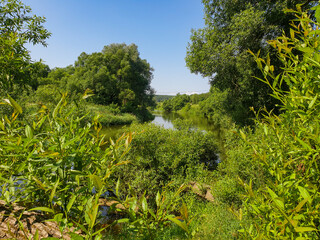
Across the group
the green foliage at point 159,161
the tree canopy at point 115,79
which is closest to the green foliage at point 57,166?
the green foliage at point 159,161

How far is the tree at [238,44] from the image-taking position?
7.29m

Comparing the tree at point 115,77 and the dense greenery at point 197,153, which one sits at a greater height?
the tree at point 115,77

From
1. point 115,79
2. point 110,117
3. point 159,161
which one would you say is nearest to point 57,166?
point 159,161

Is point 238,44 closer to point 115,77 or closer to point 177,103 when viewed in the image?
point 115,77

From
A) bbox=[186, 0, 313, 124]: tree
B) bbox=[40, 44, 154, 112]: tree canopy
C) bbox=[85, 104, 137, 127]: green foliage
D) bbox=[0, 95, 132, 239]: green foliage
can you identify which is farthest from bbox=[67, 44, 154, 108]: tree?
bbox=[0, 95, 132, 239]: green foliage

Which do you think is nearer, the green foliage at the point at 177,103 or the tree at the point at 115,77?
Result: the tree at the point at 115,77

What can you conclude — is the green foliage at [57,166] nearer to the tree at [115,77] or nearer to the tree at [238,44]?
the tree at [238,44]

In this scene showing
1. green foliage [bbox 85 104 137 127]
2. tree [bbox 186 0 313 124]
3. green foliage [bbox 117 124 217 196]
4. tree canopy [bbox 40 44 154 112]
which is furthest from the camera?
tree canopy [bbox 40 44 154 112]

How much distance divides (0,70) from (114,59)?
32.3 m

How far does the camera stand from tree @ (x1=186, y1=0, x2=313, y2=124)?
23.9ft

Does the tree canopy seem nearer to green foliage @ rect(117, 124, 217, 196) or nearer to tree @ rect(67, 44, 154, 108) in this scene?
tree @ rect(67, 44, 154, 108)

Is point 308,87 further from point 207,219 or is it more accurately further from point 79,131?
point 207,219

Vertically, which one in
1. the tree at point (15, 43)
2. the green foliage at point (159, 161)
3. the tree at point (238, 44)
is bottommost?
the green foliage at point (159, 161)

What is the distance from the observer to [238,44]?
24.8 ft
